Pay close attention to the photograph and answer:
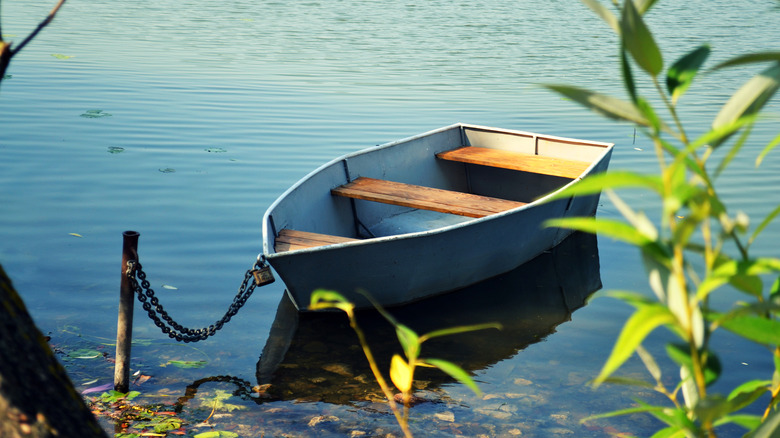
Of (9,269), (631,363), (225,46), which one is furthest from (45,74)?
(631,363)

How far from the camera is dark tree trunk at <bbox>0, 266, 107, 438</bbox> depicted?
1.25 meters

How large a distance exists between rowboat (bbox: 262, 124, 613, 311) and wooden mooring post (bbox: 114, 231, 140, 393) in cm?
106

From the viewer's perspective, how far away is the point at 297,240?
5.60 m

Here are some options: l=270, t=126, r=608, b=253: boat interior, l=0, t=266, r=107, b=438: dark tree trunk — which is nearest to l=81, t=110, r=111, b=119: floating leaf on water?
l=270, t=126, r=608, b=253: boat interior

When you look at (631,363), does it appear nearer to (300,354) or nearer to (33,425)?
(300,354)

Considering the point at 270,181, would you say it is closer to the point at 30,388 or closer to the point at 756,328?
the point at 30,388

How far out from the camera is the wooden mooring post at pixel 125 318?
14.0 feet

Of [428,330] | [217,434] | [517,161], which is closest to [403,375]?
[217,434]

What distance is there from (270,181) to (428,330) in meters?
4.35

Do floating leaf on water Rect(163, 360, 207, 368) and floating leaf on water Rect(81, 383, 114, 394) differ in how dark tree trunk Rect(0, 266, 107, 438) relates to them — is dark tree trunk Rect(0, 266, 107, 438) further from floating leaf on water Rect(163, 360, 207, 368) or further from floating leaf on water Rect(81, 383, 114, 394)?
floating leaf on water Rect(163, 360, 207, 368)

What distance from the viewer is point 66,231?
7496 mm

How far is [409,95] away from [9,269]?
9.47 meters

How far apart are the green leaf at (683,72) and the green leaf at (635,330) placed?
310 mm

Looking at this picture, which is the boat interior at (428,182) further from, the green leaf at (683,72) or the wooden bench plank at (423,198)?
the green leaf at (683,72)
